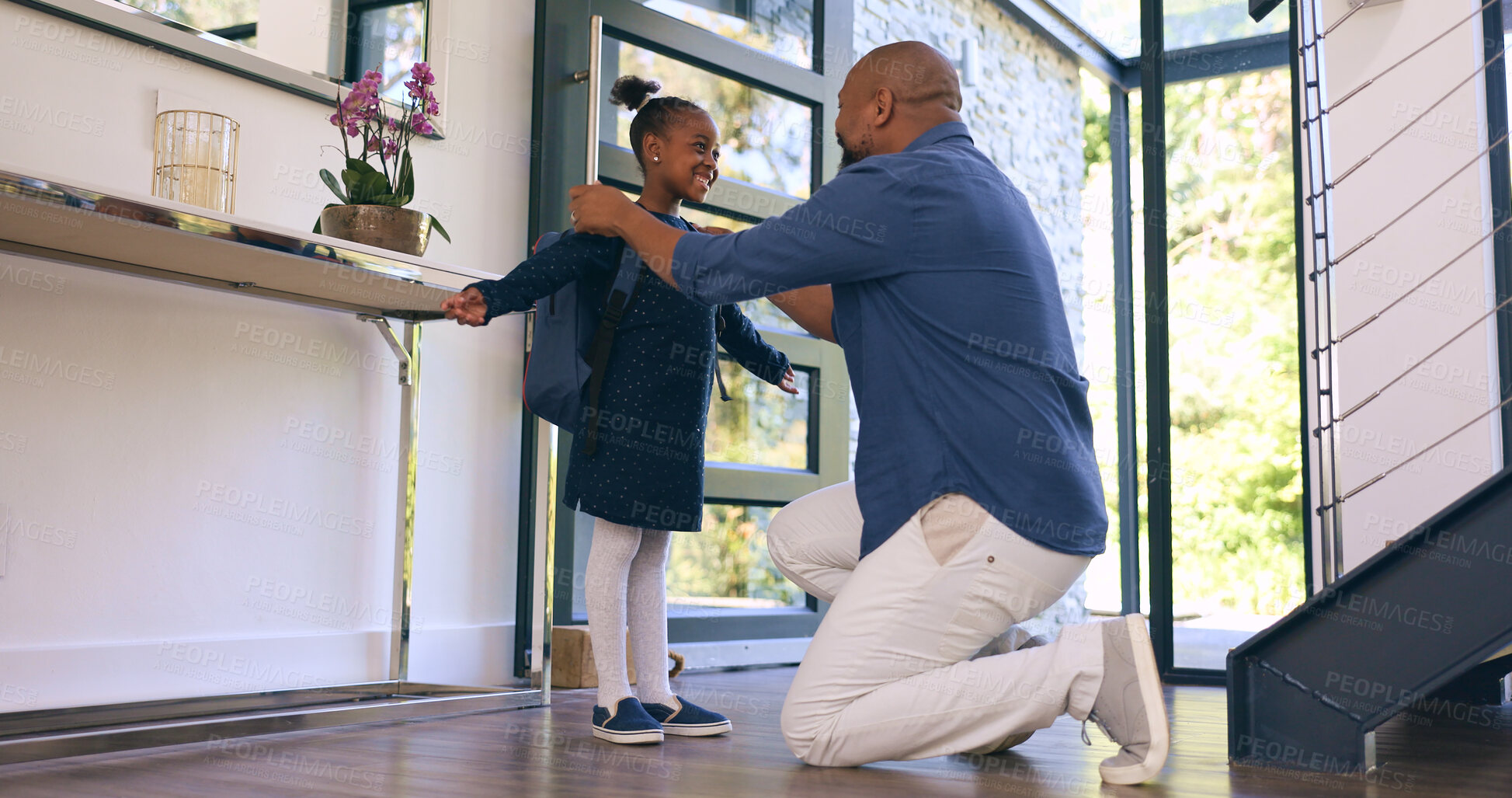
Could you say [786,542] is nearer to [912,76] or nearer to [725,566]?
[912,76]

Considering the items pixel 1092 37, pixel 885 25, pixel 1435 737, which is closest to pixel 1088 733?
pixel 1435 737

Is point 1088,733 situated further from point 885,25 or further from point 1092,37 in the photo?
point 1092,37

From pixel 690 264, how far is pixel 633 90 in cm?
77

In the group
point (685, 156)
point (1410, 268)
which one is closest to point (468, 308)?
point (685, 156)

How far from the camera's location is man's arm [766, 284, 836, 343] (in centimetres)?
207

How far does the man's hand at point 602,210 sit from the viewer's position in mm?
1771

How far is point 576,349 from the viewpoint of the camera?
6.58 feet

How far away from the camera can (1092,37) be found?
5922 millimetres

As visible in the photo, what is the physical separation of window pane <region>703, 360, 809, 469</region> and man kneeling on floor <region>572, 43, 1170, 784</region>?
1.67 metres

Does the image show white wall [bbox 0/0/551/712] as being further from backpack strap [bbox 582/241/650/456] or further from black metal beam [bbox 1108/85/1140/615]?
Answer: black metal beam [bbox 1108/85/1140/615]
